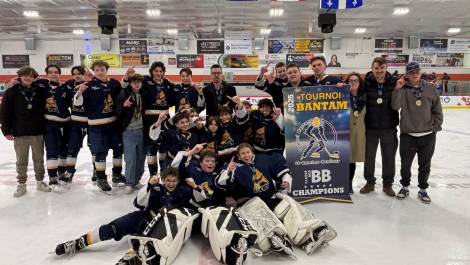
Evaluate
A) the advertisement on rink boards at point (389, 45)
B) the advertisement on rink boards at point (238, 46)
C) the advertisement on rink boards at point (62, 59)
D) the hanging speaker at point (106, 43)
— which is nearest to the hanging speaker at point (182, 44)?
the advertisement on rink boards at point (238, 46)

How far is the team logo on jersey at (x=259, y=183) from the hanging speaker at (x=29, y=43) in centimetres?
1695

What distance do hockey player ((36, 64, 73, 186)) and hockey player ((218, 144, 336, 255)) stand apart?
7.34 feet

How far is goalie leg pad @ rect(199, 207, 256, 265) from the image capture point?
7.30 ft

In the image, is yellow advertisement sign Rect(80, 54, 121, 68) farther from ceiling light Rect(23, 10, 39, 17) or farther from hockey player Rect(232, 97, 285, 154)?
hockey player Rect(232, 97, 285, 154)

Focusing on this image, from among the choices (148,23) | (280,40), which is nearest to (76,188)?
(148,23)

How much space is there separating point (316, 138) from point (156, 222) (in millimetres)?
1950

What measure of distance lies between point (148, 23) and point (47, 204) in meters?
10.6

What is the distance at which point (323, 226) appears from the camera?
97.7 inches

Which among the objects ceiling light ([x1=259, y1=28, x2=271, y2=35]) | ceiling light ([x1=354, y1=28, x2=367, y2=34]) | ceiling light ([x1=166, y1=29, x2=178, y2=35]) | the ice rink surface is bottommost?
the ice rink surface

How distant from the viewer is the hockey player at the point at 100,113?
3809 millimetres

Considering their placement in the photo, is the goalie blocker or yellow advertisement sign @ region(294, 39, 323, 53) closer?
the goalie blocker

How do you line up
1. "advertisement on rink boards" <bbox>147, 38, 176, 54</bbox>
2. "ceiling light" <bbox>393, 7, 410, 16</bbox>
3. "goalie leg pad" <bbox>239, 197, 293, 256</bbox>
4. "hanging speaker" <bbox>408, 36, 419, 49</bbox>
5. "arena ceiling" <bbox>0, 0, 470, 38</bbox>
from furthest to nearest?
"hanging speaker" <bbox>408, 36, 419, 49</bbox> < "advertisement on rink boards" <bbox>147, 38, 176, 54</bbox> < "ceiling light" <bbox>393, 7, 410, 16</bbox> < "arena ceiling" <bbox>0, 0, 470, 38</bbox> < "goalie leg pad" <bbox>239, 197, 293, 256</bbox>

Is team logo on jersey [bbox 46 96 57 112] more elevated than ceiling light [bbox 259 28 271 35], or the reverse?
ceiling light [bbox 259 28 271 35]

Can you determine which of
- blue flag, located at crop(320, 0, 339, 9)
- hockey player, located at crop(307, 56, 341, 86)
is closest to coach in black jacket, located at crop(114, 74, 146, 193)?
hockey player, located at crop(307, 56, 341, 86)
